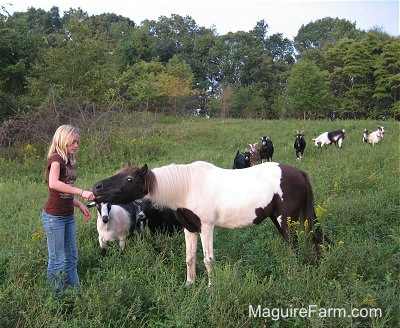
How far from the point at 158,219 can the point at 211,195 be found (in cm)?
186

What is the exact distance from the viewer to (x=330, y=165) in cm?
1156

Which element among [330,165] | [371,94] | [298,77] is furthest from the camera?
[371,94]

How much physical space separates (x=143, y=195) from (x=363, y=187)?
227 inches

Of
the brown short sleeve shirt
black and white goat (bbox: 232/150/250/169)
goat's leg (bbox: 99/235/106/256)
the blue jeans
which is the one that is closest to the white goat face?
goat's leg (bbox: 99/235/106/256)

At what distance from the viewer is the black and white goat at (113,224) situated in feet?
18.8

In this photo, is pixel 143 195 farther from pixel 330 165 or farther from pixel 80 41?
pixel 80 41

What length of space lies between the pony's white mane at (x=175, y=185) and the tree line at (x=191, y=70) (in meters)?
12.4

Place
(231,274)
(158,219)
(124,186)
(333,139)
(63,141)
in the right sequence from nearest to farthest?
1. (231,274)
2. (63,141)
3. (124,186)
4. (158,219)
5. (333,139)

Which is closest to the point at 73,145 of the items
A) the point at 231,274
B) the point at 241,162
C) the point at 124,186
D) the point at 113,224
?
the point at 124,186

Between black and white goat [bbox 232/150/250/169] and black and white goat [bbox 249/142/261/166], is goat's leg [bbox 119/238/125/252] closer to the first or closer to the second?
black and white goat [bbox 232/150/250/169]

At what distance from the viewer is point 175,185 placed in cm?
479

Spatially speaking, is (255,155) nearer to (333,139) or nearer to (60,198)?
(333,139)

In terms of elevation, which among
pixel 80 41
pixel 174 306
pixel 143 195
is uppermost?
pixel 80 41

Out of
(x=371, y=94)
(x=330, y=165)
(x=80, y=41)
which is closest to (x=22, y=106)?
(x=80, y=41)
